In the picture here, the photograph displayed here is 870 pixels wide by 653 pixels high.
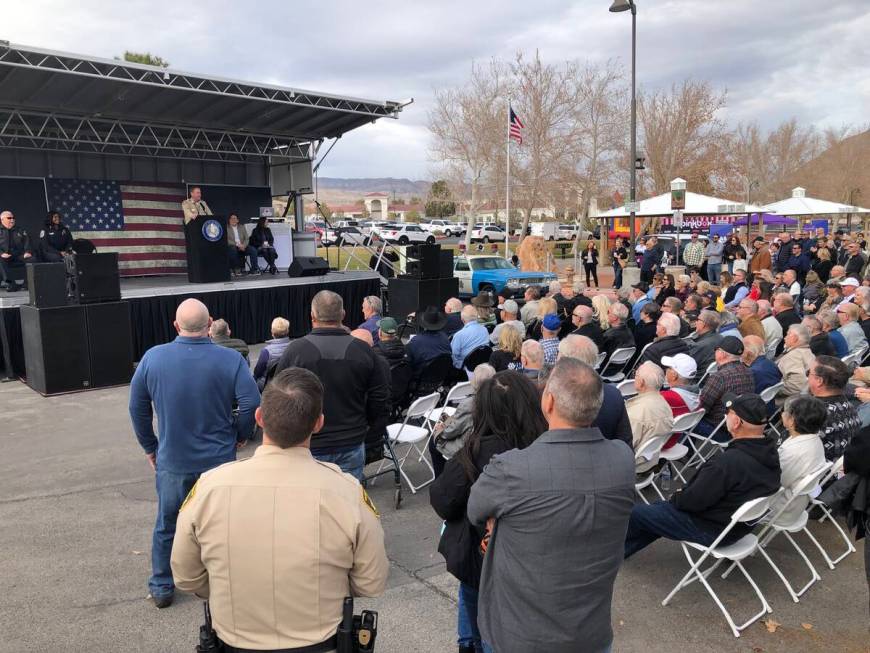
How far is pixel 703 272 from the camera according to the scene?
19.1 meters

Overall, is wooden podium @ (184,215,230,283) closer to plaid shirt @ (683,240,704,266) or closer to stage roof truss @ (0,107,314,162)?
stage roof truss @ (0,107,314,162)

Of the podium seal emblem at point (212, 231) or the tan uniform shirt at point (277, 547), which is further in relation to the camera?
the podium seal emblem at point (212, 231)

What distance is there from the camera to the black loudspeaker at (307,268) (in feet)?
43.1

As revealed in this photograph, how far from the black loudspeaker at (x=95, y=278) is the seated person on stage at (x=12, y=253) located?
2.95 m

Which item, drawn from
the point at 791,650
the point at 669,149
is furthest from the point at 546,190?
the point at 791,650

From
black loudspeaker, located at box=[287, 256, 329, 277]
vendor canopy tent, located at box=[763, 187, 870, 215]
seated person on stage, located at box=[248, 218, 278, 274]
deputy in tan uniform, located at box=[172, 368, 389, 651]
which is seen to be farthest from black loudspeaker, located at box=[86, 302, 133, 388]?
vendor canopy tent, located at box=[763, 187, 870, 215]

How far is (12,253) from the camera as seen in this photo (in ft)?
35.4

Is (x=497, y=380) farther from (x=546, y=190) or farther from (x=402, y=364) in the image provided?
(x=546, y=190)

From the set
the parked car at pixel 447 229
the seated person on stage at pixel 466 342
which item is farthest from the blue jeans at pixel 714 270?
the parked car at pixel 447 229

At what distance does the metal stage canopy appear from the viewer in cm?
1018

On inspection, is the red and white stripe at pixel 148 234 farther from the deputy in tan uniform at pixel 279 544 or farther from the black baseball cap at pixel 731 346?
the deputy in tan uniform at pixel 279 544

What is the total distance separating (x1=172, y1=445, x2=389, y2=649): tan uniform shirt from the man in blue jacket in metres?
1.50

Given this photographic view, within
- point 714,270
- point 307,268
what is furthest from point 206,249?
point 714,270

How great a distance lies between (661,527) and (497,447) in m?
1.60
